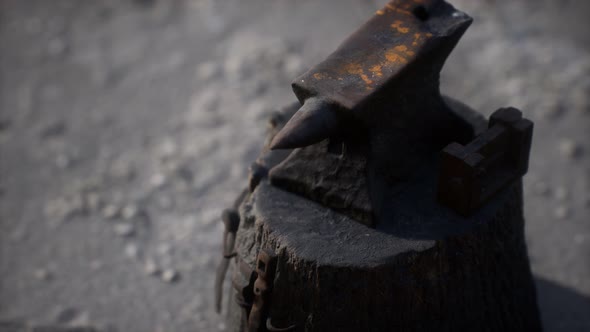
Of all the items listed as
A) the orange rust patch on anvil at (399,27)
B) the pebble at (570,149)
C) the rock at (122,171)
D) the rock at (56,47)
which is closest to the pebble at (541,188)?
the pebble at (570,149)

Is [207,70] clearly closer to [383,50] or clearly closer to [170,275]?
[170,275]

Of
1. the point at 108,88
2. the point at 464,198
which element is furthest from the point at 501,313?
the point at 108,88

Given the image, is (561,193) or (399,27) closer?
(399,27)

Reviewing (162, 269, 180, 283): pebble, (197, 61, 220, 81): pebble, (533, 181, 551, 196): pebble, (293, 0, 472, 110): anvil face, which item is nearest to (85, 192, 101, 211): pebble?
(162, 269, 180, 283): pebble

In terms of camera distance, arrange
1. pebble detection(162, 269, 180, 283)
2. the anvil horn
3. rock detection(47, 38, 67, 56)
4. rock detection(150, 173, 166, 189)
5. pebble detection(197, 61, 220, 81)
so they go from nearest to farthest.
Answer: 1. the anvil horn
2. pebble detection(162, 269, 180, 283)
3. rock detection(150, 173, 166, 189)
4. pebble detection(197, 61, 220, 81)
5. rock detection(47, 38, 67, 56)

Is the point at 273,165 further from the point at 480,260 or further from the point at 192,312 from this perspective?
the point at 192,312

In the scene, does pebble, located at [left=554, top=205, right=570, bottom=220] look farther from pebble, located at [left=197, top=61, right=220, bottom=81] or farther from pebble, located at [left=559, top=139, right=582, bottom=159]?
pebble, located at [left=197, top=61, right=220, bottom=81]

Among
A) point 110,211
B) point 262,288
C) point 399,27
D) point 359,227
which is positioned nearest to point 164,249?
point 110,211
